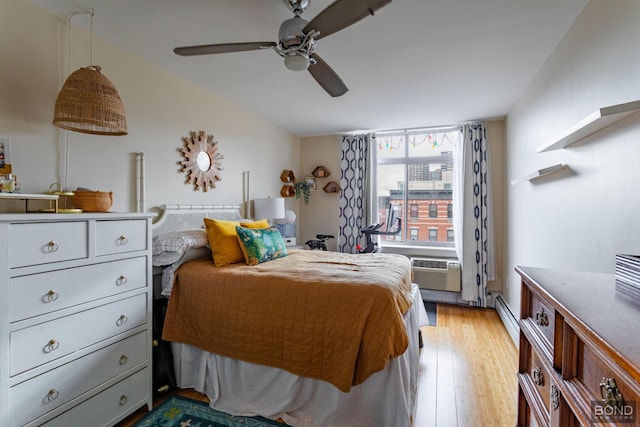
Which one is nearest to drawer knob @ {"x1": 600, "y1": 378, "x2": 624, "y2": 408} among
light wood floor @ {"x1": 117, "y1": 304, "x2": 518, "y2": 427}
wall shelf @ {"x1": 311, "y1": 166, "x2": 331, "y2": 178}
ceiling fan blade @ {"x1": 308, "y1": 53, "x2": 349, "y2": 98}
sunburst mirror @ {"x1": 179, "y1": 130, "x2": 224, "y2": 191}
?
light wood floor @ {"x1": 117, "y1": 304, "x2": 518, "y2": 427}

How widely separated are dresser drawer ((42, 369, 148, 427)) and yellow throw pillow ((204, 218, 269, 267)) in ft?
2.77

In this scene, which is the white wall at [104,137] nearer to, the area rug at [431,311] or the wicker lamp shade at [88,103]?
the wicker lamp shade at [88,103]

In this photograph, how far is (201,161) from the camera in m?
2.96

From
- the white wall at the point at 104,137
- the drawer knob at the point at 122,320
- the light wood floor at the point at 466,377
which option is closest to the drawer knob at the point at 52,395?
the drawer knob at the point at 122,320

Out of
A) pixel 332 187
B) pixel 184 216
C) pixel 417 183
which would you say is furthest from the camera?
pixel 332 187

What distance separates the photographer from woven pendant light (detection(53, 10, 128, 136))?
1615 millimetres

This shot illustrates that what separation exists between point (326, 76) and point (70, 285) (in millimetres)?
1866

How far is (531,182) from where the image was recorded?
2.70 m

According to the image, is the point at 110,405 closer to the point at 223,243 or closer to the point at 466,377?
the point at 223,243

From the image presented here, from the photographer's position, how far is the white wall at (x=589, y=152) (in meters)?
1.31

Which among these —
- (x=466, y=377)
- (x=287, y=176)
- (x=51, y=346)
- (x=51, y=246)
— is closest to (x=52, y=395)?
(x=51, y=346)

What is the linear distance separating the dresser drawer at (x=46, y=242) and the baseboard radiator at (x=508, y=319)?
3.36 metres

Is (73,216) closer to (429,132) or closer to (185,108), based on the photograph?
(185,108)

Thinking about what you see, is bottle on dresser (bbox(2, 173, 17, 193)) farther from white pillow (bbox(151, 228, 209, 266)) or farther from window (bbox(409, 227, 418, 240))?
window (bbox(409, 227, 418, 240))
